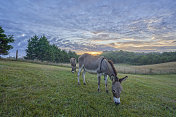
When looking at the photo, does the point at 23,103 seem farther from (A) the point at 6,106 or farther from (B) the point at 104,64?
(B) the point at 104,64

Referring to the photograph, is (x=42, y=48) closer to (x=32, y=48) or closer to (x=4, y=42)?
(x=32, y=48)

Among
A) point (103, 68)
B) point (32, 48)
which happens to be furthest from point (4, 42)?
point (103, 68)

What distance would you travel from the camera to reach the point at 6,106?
2.94 meters

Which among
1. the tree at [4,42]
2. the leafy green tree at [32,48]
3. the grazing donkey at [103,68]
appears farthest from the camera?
the leafy green tree at [32,48]

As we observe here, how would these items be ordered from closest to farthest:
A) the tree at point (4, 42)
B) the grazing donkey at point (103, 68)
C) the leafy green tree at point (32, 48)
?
the grazing donkey at point (103, 68), the tree at point (4, 42), the leafy green tree at point (32, 48)

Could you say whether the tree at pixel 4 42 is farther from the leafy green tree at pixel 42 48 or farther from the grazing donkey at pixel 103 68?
the grazing donkey at pixel 103 68

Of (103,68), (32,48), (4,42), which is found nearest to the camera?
(103,68)

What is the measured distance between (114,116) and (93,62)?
14.4 feet

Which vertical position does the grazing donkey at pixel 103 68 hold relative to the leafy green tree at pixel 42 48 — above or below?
below

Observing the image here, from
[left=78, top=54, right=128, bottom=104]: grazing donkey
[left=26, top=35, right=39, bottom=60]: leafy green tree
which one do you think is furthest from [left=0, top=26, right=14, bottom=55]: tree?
[left=78, top=54, right=128, bottom=104]: grazing donkey

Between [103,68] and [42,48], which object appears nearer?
[103,68]

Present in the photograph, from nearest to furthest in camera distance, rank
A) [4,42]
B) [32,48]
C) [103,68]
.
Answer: [103,68] < [4,42] < [32,48]

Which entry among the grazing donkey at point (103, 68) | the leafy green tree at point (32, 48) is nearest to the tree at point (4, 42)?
the leafy green tree at point (32, 48)

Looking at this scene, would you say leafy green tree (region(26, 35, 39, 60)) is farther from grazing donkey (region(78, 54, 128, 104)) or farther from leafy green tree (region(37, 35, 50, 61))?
grazing donkey (region(78, 54, 128, 104))
